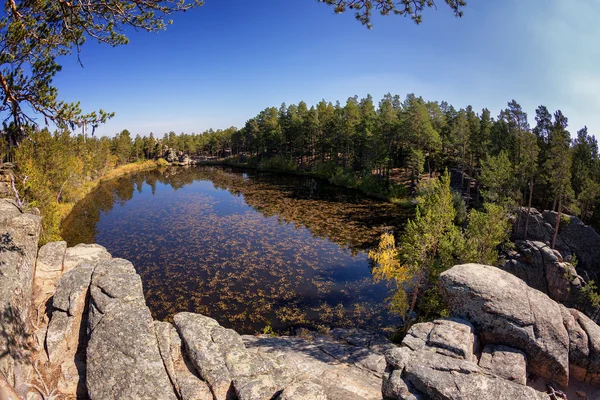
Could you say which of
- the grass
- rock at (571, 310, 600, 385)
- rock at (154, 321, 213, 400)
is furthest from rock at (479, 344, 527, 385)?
the grass

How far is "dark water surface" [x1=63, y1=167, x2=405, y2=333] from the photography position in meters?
24.2

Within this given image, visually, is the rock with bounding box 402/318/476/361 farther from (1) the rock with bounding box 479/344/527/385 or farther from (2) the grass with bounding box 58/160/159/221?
(2) the grass with bounding box 58/160/159/221

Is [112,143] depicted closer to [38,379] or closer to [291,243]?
[291,243]

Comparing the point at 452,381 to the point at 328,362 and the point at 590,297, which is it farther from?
the point at 590,297

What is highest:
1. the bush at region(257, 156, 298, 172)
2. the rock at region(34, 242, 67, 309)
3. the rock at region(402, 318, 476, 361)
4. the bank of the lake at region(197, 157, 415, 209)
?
the bush at region(257, 156, 298, 172)

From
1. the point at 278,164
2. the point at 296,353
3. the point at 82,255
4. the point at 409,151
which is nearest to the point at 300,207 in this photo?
the point at 409,151

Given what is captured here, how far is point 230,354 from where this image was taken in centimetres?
→ 1156

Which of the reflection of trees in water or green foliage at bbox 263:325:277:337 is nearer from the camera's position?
green foliage at bbox 263:325:277:337

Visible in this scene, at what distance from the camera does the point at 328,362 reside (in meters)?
15.6

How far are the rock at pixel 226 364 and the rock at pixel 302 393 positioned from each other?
625 mm

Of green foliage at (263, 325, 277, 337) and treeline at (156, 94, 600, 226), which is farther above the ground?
treeline at (156, 94, 600, 226)

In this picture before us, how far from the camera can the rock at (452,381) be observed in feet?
29.4

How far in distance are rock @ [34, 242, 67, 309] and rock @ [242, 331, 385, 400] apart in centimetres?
1053

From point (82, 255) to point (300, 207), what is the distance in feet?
133
